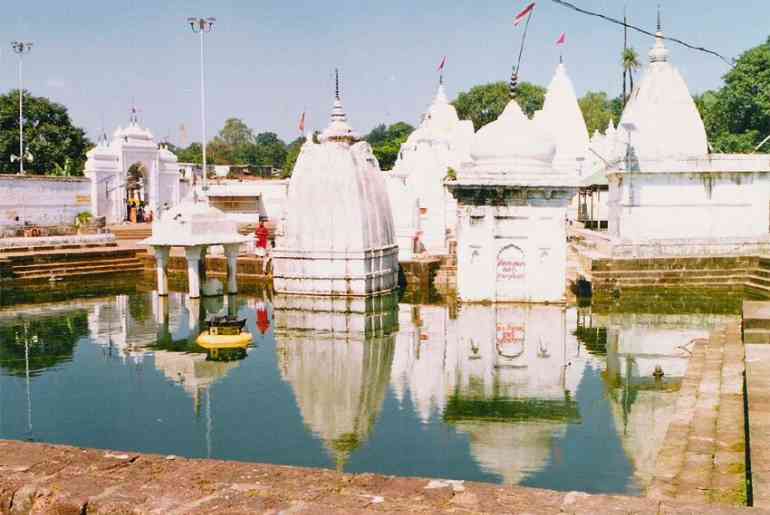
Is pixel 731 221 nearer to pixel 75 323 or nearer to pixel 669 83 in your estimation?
pixel 669 83

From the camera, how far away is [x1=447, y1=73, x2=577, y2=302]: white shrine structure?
1758 centimetres

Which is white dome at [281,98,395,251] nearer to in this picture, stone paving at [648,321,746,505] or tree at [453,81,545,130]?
stone paving at [648,321,746,505]

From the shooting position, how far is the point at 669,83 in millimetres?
23859

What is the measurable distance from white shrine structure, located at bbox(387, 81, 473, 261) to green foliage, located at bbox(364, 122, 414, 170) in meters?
19.2

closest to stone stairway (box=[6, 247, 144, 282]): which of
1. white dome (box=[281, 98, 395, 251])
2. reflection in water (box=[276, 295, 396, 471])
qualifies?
white dome (box=[281, 98, 395, 251])

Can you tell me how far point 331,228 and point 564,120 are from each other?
19.0 metres

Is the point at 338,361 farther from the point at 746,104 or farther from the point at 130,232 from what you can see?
the point at 746,104

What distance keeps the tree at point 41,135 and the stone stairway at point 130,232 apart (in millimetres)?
13673

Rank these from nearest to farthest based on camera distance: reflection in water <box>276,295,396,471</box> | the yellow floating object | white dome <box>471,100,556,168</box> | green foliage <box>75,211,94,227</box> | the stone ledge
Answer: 1. the stone ledge
2. reflection in water <box>276,295,396,471</box>
3. the yellow floating object
4. white dome <box>471,100,556,168</box>
5. green foliage <box>75,211,94,227</box>

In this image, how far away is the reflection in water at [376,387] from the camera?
879 centimetres

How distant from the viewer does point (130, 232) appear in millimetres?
30859

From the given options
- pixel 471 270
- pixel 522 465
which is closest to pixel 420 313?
pixel 471 270

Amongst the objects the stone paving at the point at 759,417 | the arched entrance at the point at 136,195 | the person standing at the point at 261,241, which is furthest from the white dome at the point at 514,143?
the arched entrance at the point at 136,195

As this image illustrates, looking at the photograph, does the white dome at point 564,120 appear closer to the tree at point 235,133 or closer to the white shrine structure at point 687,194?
the white shrine structure at point 687,194
